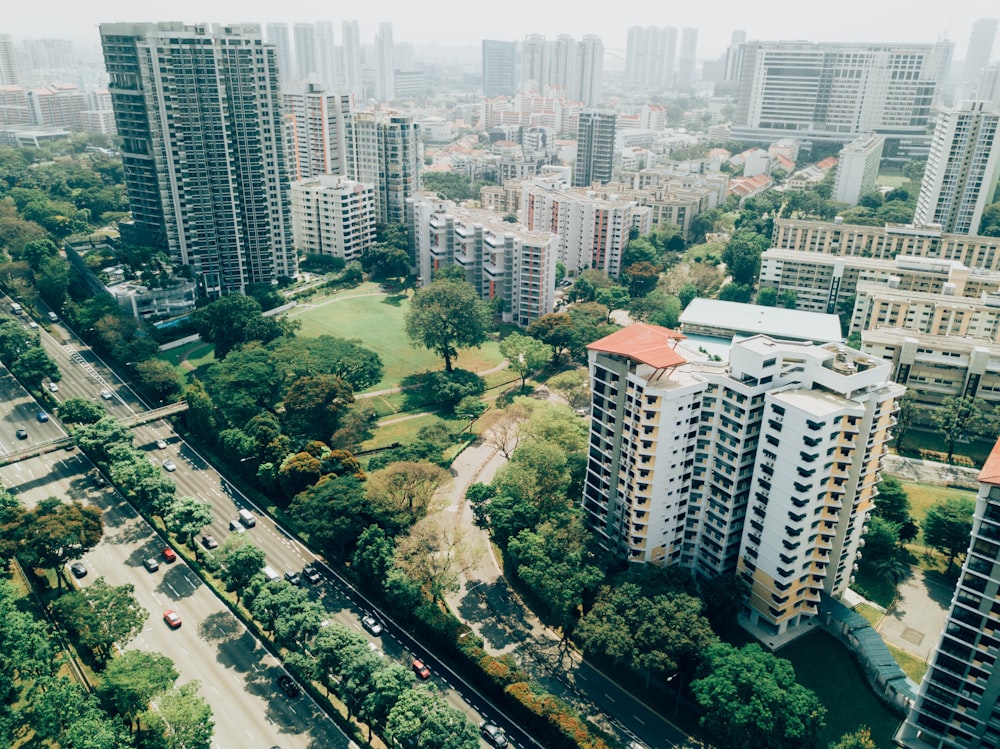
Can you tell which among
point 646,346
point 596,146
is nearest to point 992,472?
point 646,346

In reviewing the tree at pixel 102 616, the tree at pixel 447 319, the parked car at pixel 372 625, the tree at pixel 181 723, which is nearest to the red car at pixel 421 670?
the parked car at pixel 372 625

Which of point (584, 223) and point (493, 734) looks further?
point (584, 223)

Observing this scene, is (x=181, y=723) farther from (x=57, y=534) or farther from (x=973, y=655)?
(x=973, y=655)

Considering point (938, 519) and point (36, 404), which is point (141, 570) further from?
point (938, 519)

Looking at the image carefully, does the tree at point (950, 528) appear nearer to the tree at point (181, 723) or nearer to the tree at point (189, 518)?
the tree at point (181, 723)

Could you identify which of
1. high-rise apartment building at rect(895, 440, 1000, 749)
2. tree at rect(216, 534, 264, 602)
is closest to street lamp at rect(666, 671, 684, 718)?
high-rise apartment building at rect(895, 440, 1000, 749)

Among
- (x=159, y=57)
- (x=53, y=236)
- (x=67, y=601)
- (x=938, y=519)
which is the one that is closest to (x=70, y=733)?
(x=67, y=601)
